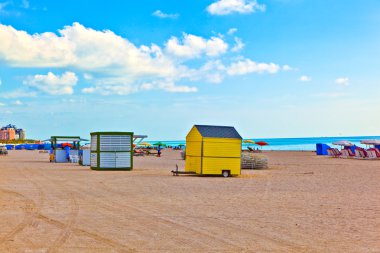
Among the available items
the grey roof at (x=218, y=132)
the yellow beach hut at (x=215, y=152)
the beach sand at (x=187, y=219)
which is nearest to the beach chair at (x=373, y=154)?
the grey roof at (x=218, y=132)

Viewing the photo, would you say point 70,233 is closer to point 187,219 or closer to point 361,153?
point 187,219

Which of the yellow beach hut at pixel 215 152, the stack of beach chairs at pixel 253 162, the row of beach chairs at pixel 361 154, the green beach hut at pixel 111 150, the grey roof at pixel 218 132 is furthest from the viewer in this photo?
the row of beach chairs at pixel 361 154

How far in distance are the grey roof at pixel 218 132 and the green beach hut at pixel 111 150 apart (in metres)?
5.59

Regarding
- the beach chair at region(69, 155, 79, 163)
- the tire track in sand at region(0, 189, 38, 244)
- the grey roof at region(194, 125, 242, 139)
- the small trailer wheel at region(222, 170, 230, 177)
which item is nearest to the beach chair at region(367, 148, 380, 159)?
the beach chair at region(69, 155, 79, 163)

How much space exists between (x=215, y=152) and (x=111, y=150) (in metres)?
6.97

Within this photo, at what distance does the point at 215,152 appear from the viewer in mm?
21438

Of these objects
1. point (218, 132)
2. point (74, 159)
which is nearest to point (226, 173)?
point (218, 132)

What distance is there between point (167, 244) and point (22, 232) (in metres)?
2.38

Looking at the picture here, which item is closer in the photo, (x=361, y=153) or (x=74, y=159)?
(x=74, y=159)

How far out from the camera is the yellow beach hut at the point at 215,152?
21384 mm

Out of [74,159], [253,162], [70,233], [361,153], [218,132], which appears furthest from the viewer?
[361,153]

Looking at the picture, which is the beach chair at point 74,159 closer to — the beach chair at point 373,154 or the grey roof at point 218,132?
the grey roof at point 218,132

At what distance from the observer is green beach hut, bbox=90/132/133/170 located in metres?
26.1

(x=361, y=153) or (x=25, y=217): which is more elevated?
(x=361, y=153)
